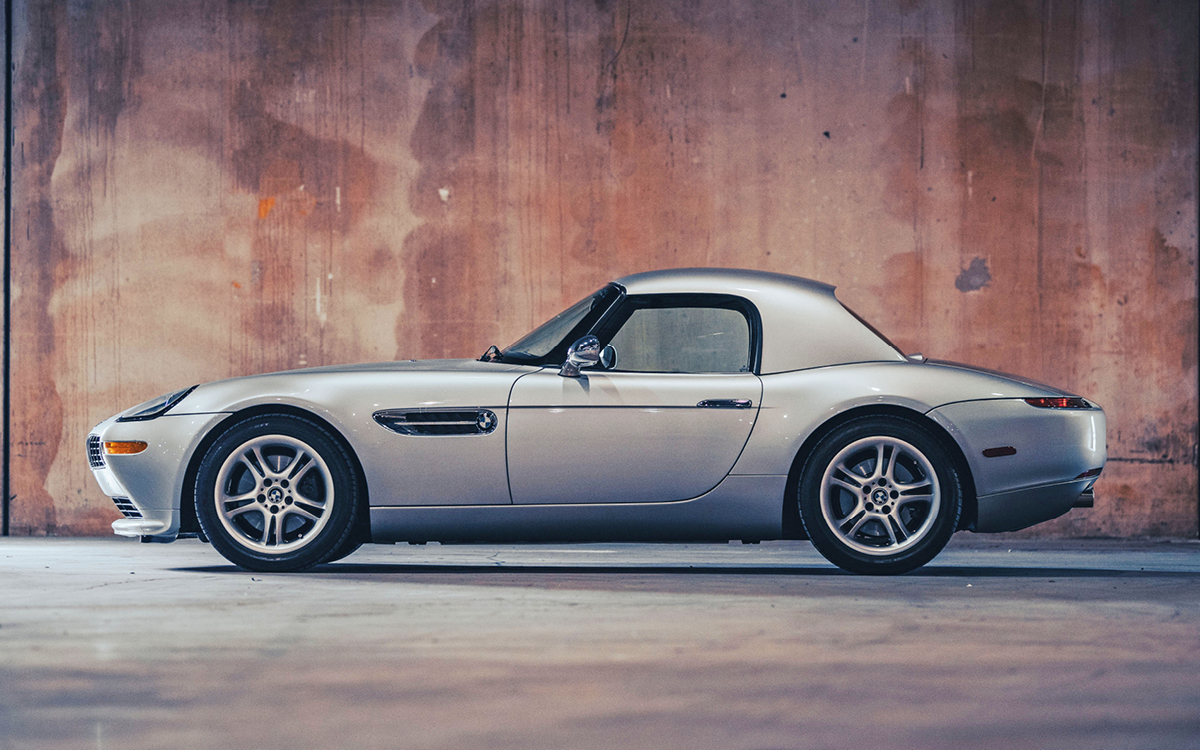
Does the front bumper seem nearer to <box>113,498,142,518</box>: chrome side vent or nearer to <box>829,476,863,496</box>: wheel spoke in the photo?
<box>113,498,142,518</box>: chrome side vent

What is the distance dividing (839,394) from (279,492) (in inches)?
92.9

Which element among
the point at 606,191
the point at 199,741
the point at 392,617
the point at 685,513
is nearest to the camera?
the point at 199,741

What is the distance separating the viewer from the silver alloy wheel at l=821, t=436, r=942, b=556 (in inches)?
204

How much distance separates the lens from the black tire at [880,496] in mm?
5168

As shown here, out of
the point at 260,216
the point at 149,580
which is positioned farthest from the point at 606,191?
the point at 149,580

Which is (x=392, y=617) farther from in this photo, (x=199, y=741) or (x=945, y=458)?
(x=945, y=458)

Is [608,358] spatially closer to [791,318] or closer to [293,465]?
[791,318]

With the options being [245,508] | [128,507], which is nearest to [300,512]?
[245,508]

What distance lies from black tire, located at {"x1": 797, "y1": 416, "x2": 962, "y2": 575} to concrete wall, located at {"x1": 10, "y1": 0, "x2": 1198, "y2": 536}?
254cm

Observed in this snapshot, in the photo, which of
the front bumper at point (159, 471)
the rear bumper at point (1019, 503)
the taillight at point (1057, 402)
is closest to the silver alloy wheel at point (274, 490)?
the front bumper at point (159, 471)

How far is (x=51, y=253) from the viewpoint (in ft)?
25.4

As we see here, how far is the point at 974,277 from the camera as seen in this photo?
7668mm

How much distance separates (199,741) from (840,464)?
10.5ft

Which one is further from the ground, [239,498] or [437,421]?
[437,421]
